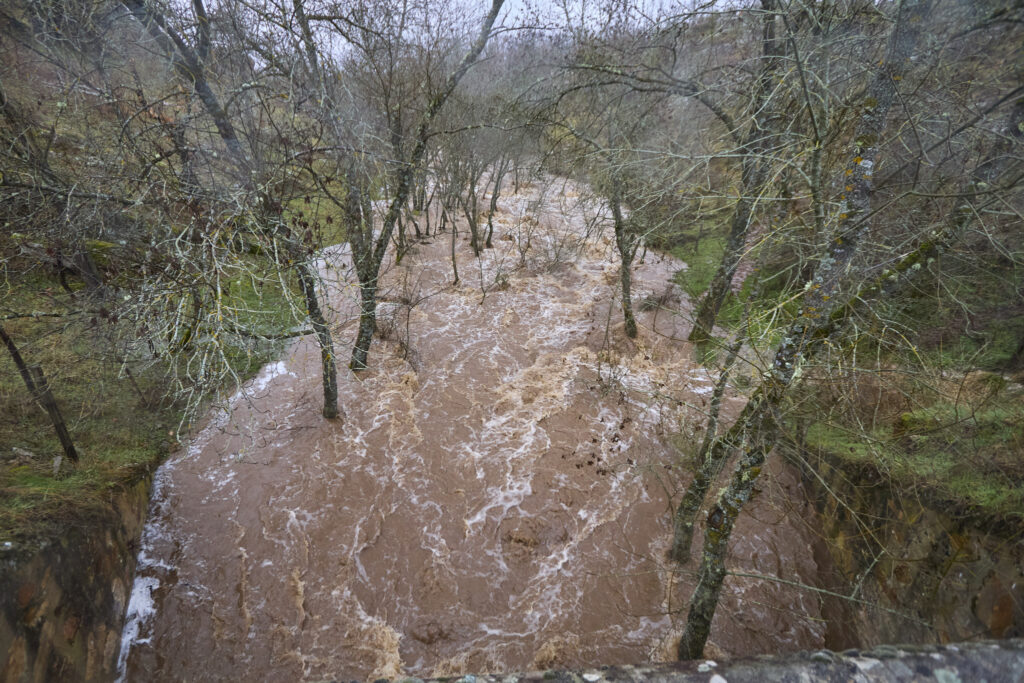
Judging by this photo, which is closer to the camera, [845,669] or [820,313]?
[845,669]

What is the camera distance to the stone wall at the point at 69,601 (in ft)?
11.4

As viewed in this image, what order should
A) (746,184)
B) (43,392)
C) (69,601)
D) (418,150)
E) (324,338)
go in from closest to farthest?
(69,601) < (43,392) < (324,338) < (746,184) < (418,150)

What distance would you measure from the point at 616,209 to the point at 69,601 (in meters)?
8.63

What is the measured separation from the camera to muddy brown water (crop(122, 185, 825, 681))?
16.2ft

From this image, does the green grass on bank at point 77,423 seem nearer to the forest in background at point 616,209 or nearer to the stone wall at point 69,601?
the forest in background at point 616,209

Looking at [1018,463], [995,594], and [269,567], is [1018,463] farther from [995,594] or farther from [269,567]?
[269,567]

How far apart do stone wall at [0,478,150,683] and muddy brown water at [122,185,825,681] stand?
1.22 feet

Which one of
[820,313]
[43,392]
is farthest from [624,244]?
[43,392]

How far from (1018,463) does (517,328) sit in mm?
8479

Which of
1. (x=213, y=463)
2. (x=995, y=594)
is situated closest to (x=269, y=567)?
(x=213, y=463)

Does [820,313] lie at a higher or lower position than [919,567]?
higher

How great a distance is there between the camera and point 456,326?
37.1 feet

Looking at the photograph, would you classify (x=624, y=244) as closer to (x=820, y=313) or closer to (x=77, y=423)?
(x=820, y=313)

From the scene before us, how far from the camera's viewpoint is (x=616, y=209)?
847 centimetres
